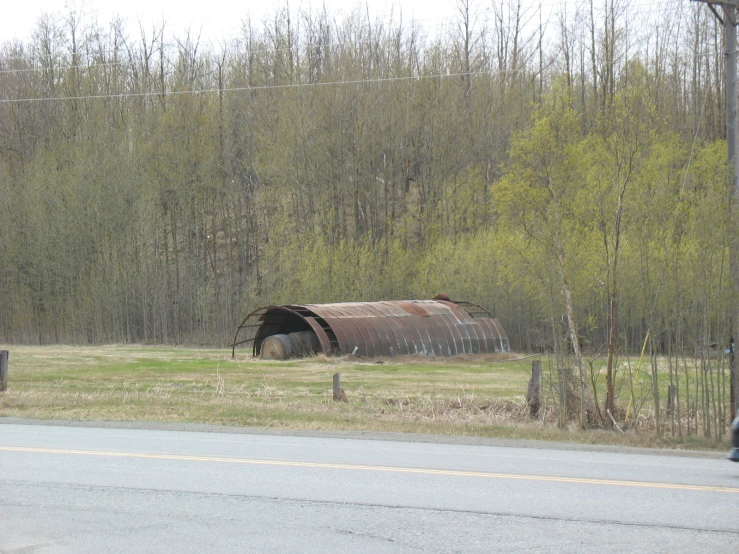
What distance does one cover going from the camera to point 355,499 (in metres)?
8.43

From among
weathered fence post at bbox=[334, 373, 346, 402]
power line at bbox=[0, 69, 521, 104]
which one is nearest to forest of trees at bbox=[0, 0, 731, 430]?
power line at bbox=[0, 69, 521, 104]

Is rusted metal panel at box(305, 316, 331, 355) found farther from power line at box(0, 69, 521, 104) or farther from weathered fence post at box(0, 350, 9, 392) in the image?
power line at box(0, 69, 521, 104)

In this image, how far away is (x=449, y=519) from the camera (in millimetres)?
7621

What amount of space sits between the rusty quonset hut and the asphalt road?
20.4 metres

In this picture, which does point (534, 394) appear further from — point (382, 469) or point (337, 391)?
point (382, 469)

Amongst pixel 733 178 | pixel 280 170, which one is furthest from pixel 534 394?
pixel 280 170

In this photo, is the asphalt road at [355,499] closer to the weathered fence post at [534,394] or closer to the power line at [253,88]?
the weathered fence post at [534,394]

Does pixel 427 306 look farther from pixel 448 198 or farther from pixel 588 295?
pixel 448 198

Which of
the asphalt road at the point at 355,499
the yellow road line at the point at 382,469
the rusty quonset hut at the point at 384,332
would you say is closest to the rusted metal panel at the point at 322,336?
the rusty quonset hut at the point at 384,332

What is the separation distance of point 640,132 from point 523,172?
271cm

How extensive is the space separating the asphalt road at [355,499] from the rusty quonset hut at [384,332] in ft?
67.0

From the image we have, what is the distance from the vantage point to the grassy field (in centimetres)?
1556

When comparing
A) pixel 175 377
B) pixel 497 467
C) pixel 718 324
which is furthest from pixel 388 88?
pixel 497 467

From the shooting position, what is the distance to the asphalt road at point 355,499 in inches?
273
